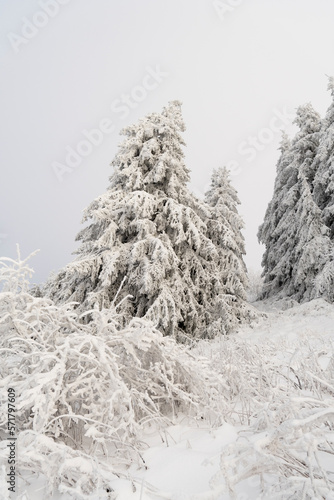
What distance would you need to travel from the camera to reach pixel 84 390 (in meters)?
2.45

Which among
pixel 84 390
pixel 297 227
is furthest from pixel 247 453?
pixel 297 227

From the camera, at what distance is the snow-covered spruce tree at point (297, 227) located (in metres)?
17.2

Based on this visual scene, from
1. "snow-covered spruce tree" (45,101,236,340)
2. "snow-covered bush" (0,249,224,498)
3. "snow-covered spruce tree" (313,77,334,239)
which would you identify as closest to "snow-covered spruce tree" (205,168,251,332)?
"snow-covered spruce tree" (45,101,236,340)

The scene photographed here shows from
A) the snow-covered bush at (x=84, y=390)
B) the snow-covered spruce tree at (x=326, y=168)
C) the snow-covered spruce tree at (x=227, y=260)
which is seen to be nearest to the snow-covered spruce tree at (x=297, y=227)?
the snow-covered spruce tree at (x=326, y=168)

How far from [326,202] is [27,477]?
20.5 metres

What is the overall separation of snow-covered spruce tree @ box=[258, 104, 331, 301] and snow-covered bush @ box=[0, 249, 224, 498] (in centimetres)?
1334

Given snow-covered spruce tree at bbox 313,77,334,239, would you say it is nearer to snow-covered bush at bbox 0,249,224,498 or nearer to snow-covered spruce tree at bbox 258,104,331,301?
snow-covered spruce tree at bbox 258,104,331,301

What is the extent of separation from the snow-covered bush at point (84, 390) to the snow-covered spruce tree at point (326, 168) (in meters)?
15.6

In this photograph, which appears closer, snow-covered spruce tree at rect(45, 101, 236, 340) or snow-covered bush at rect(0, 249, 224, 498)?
snow-covered bush at rect(0, 249, 224, 498)

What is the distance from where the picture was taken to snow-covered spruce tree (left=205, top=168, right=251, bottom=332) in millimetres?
11822

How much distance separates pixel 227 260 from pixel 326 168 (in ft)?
26.2

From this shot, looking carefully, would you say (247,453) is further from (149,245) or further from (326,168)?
(326,168)

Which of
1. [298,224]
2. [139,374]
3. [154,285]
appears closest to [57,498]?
[139,374]

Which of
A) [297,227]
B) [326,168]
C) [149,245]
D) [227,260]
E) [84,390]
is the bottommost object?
[84,390]
